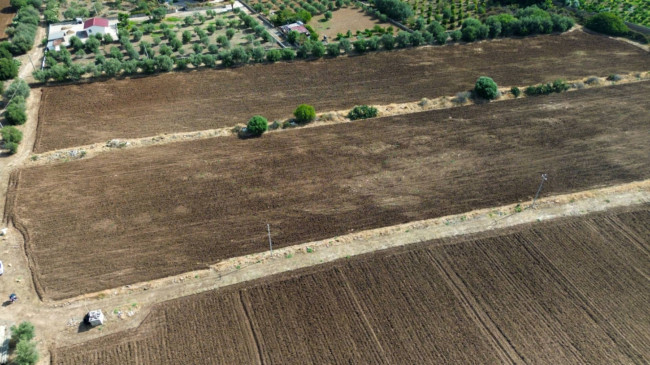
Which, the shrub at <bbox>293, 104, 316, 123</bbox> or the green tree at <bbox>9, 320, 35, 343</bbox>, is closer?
the green tree at <bbox>9, 320, 35, 343</bbox>

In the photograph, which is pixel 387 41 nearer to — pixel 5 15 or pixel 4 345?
pixel 4 345

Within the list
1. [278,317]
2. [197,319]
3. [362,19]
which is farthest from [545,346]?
[362,19]

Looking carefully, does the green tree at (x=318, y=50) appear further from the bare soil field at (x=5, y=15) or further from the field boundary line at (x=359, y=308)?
the bare soil field at (x=5, y=15)

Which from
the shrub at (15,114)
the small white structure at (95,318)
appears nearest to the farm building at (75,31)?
the shrub at (15,114)

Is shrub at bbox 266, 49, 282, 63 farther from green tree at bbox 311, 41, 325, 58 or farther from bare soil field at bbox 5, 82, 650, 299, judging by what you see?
bare soil field at bbox 5, 82, 650, 299

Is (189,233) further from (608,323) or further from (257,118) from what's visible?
(608,323)

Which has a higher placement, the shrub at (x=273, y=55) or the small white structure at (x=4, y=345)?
the shrub at (x=273, y=55)

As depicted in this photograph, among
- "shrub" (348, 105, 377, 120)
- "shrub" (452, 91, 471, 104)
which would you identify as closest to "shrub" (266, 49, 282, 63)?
"shrub" (348, 105, 377, 120)
